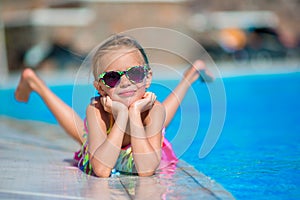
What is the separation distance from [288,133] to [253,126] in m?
0.66

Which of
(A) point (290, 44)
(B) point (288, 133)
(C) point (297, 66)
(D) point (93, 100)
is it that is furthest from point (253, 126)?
(A) point (290, 44)

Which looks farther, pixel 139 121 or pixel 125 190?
pixel 139 121

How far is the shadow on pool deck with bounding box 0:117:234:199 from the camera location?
229 centimetres

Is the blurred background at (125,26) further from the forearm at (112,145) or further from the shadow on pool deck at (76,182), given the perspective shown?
the forearm at (112,145)

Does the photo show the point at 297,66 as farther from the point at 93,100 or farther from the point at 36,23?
the point at 93,100

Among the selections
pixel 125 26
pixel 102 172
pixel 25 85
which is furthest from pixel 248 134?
pixel 125 26

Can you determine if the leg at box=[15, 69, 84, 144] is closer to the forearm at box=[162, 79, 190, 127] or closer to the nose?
the forearm at box=[162, 79, 190, 127]

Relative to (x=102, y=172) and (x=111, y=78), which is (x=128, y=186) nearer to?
(x=102, y=172)

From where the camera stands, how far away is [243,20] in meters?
16.1

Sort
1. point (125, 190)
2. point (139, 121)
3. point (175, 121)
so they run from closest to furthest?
point (125, 190)
point (139, 121)
point (175, 121)

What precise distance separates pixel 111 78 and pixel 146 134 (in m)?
0.31

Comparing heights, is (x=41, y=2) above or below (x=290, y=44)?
above

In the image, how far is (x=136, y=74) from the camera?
2564 millimetres

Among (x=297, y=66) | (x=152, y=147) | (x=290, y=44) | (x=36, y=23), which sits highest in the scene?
(x=36, y=23)
